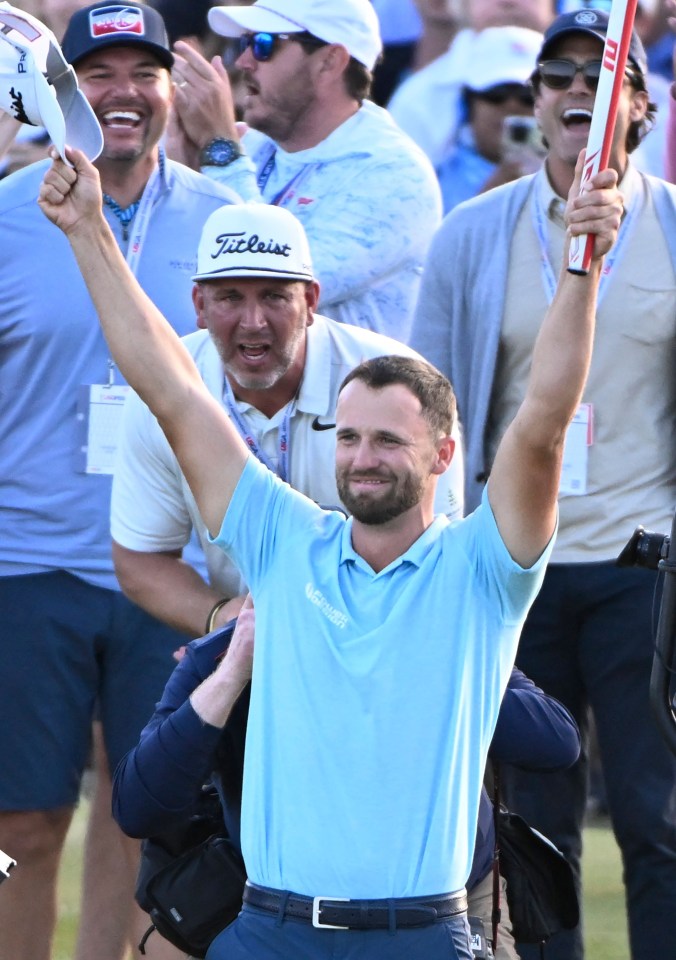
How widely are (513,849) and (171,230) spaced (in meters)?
1.90

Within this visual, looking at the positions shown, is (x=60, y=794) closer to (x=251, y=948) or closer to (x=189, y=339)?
(x=189, y=339)

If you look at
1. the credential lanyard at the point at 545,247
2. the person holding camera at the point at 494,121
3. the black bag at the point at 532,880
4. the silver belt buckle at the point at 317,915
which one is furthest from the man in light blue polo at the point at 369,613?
the person holding camera at the point at 494,121

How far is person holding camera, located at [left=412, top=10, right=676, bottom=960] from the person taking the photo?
15.4ft

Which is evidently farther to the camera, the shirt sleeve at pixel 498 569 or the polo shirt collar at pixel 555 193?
the polo shirt collar at pixel 555 193

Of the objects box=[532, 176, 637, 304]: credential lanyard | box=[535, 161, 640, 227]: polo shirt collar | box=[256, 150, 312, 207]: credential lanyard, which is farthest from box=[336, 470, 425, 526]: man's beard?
box=[256, 150, 312, 207]: credential lanyard

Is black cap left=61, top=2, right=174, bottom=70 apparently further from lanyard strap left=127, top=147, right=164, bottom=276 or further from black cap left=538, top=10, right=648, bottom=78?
black cap left=538, top=10, right=648, bottom=78

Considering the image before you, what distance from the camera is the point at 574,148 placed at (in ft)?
16.0

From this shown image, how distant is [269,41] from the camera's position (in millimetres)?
5395

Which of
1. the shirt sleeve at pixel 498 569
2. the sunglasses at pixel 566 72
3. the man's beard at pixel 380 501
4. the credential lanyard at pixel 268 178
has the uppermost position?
the sunglasses at pixel 566 72

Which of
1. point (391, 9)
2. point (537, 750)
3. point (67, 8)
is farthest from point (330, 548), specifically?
point (391, 9)

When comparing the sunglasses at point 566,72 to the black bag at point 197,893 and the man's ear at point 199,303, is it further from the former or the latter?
the black bag at point 197,893

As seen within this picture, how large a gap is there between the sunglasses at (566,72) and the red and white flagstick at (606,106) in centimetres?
156

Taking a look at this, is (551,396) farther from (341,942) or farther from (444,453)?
(341,942)

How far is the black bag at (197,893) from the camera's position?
388cm
